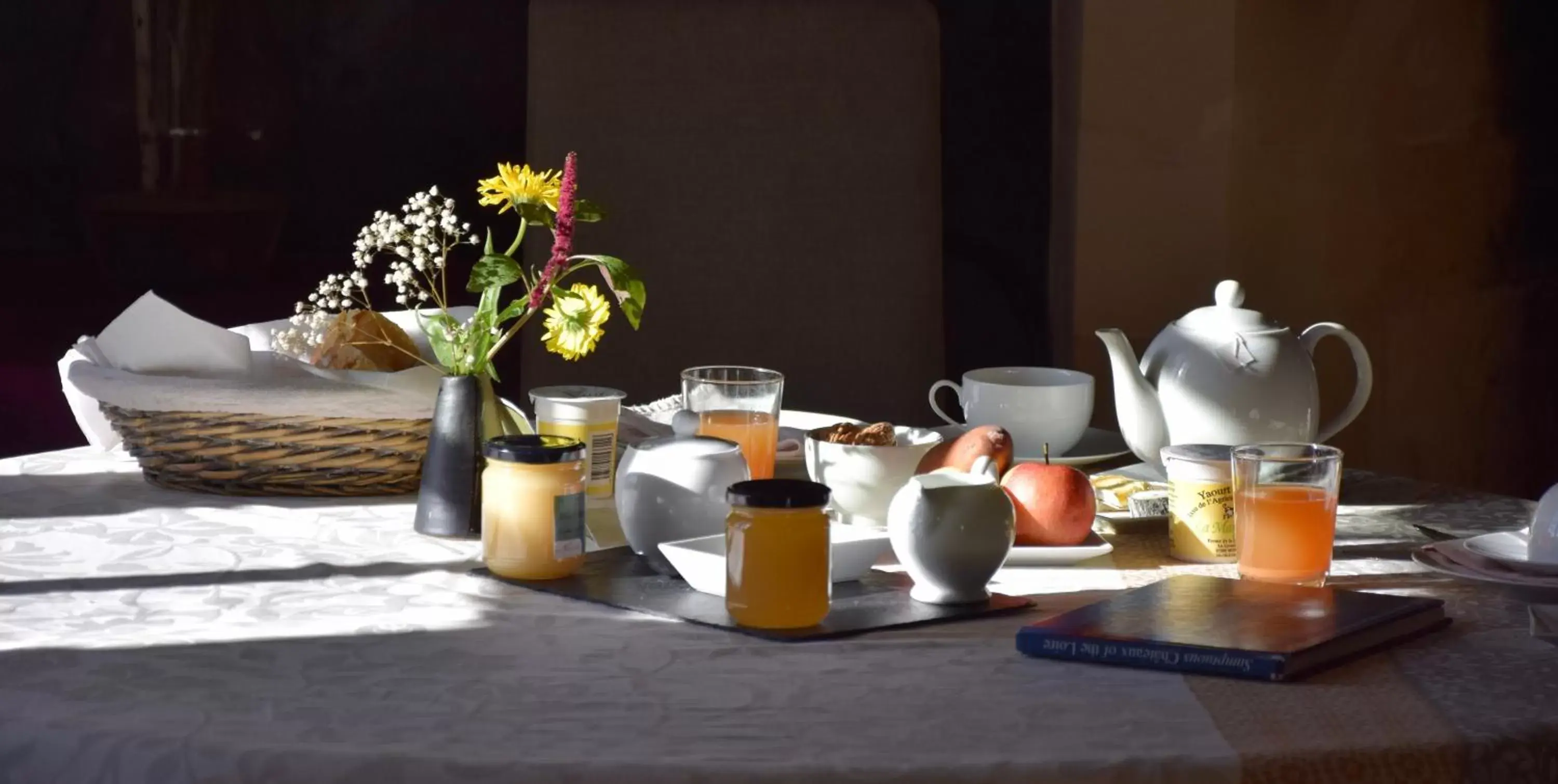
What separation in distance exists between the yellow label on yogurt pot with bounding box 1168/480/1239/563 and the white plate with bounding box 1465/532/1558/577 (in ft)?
0.53

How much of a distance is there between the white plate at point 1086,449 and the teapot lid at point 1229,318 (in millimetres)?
145

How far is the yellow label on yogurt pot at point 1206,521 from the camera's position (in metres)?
1.17

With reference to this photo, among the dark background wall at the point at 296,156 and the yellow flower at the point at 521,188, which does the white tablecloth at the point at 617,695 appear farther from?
the dark background wall at the point at 296,156

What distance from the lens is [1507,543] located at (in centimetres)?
118

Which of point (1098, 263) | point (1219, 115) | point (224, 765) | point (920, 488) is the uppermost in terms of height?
point (1219, 115)

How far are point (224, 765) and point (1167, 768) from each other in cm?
41

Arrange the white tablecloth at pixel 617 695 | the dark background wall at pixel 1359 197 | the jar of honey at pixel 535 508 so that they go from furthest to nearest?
the dark background wall at pixel 1359 197 < the jar of honey at pixel 535 508 < the white tablecloth at pixel 617 695

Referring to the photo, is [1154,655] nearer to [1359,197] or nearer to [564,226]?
[564,226]

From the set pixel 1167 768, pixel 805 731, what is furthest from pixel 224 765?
pixel 1167 768

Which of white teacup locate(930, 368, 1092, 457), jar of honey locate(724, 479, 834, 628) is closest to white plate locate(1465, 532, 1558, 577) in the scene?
white teacup locate(930, 368, 1092, 457)

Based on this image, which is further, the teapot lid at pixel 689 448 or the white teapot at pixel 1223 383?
the white teapot at pixel 1223 383

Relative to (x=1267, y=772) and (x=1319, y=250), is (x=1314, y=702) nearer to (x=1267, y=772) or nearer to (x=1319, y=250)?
(x=1267, y=772)

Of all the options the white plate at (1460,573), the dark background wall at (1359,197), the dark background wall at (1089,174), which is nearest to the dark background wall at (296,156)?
the dark background wall at (1089,174)

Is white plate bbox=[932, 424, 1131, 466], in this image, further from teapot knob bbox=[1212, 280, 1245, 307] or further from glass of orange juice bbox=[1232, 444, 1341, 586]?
glass of orange juice bbox=[1232, 444, 1341, 586]
